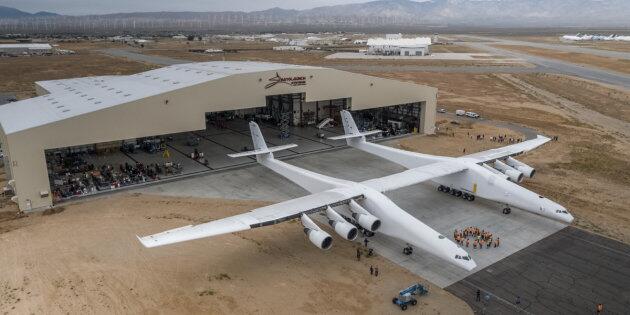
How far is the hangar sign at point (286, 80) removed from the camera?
46.9 m

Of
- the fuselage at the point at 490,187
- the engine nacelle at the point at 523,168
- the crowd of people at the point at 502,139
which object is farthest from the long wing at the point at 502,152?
the crowd of people at the point at 502,139

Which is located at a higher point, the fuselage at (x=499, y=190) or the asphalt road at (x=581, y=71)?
the asphalt road at (x=581, y=71)

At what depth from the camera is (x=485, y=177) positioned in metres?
35.8

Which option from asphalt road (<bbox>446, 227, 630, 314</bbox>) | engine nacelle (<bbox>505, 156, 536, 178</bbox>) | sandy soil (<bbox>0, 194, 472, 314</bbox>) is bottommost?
asphalt road (<bbox>446, 227, 630, 314</bbox>)

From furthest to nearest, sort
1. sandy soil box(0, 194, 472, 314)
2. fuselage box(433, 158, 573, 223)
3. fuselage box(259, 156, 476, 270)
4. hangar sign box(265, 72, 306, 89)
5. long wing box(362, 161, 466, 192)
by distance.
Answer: hangar sign box(265, 72, 306, 89) < long wing box(362, 161, 466, 192) < fuselage box(433, 158, 573, 223) < fuselage box(259, 156, 476, 270) < sandy soil box(0, 194, 472, 314)

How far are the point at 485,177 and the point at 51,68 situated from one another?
129 metres

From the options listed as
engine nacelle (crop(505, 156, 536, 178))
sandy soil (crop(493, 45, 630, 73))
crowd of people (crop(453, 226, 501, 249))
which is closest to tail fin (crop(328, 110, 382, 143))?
engine nacelle (crop(505, 156, 536, 178))

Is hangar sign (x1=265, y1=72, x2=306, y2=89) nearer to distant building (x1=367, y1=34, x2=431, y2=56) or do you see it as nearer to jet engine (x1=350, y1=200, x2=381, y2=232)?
jet engine (x1=350, y1=200, x2=381, y2=232)

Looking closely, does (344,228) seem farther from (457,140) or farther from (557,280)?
(457,140)

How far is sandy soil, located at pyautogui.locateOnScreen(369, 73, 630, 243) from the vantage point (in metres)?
36.4

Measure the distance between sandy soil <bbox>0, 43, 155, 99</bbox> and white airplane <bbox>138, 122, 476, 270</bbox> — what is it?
79.8 metres

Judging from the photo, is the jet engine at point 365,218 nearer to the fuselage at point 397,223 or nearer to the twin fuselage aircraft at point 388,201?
the twin fuselage aircraft at point 388,201

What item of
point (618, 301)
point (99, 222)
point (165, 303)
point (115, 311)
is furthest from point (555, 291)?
point (99, 222)

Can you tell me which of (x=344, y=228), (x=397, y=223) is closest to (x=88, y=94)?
(x=344, y=228)
